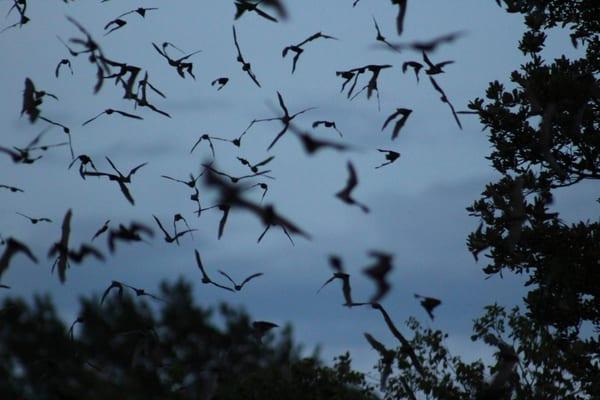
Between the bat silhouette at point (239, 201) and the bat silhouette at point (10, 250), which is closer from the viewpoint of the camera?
the bat silhouette at point (239, 201)

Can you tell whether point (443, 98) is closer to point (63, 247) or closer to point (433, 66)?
point (433, 66)

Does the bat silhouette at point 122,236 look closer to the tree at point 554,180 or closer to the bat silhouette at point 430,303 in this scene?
the bat silhouette at point 430,303

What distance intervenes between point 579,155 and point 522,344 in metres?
4.19

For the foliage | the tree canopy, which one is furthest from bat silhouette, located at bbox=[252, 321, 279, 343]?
the foliage

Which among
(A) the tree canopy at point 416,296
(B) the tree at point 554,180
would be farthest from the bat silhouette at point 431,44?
(B) the tree at point 554,180

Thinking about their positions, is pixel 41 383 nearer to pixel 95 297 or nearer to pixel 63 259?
pixel 63 259

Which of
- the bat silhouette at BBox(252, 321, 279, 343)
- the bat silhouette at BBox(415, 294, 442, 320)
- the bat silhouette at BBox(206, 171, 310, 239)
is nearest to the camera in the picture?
the bat silhouette at BBox(206, 171, 310, 239)

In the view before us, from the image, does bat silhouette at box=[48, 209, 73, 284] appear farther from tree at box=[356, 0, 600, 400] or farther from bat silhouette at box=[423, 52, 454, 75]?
tree at box=[356, 0, 600, 400]

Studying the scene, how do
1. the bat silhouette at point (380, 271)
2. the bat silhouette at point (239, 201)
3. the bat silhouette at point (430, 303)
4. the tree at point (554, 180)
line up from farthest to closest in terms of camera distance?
the tree at point (554, 180) < the bat silhouette at point (430, 303) < the bat silhouette at point (380, 271) < the bat silhouette at point (239, 201)

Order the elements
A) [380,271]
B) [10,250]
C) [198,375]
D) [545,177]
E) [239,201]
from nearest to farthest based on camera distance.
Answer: [239,201] < [380,271] < [10,250] < [198,375] < [545,177]

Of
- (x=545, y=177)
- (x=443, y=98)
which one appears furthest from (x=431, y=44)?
(x=545, y=177)

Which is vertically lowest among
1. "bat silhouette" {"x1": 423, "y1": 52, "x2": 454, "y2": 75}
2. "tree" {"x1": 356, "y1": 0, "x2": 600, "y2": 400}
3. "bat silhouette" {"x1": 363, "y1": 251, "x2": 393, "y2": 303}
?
"bat silhouette" {"x1": 363, "y1": 251, "x2": 393, "y2": 303}

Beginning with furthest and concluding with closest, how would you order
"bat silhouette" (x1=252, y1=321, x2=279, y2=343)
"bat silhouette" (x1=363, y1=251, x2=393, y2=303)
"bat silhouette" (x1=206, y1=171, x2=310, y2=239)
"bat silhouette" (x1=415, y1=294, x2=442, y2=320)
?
"bat silhouette" (x1=252, y1=321, x2=279, y2=343), "bat silhouette" (x1=415, y1=294, x2=442, y2=320), "bat silhouette" (x1=363, y1=251, x2=393, y2=303), "bat silhouette" (x1=206, y1=171, x2=310, y2=239)

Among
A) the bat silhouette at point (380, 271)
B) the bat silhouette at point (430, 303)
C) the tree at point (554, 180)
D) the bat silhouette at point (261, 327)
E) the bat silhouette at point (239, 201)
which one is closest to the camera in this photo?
the bat silhouette at point (239, 201)
